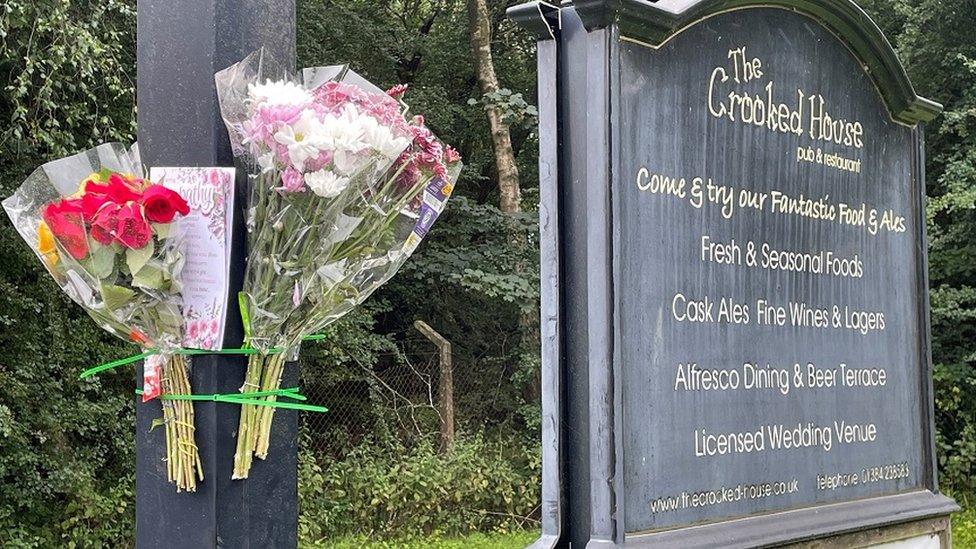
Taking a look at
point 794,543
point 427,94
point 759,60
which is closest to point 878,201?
point 759,60

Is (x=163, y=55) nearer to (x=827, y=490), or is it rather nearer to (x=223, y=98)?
(x=223, y=98)

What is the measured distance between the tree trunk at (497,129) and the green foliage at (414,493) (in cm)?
298

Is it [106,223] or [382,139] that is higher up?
[382,139]

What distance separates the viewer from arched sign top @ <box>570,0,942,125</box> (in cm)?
206

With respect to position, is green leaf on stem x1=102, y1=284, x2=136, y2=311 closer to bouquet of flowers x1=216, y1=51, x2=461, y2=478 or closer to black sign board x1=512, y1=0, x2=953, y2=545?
bouquet of flowers x1=216, y1=51, x2=461, y2=478

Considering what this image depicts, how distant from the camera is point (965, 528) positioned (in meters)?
7.85

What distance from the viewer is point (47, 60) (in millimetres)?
6340

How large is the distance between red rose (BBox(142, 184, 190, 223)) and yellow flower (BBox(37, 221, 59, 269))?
216 millimetres

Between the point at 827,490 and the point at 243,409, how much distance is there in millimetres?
1381

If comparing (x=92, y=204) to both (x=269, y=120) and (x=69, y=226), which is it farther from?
(x=269, y=120)

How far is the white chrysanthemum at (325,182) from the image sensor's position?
2.20 metres

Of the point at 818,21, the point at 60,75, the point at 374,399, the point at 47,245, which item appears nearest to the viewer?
the point at 47,245

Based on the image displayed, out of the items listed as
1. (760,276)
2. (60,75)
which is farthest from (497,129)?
(760,276)

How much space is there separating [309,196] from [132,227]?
36cm
